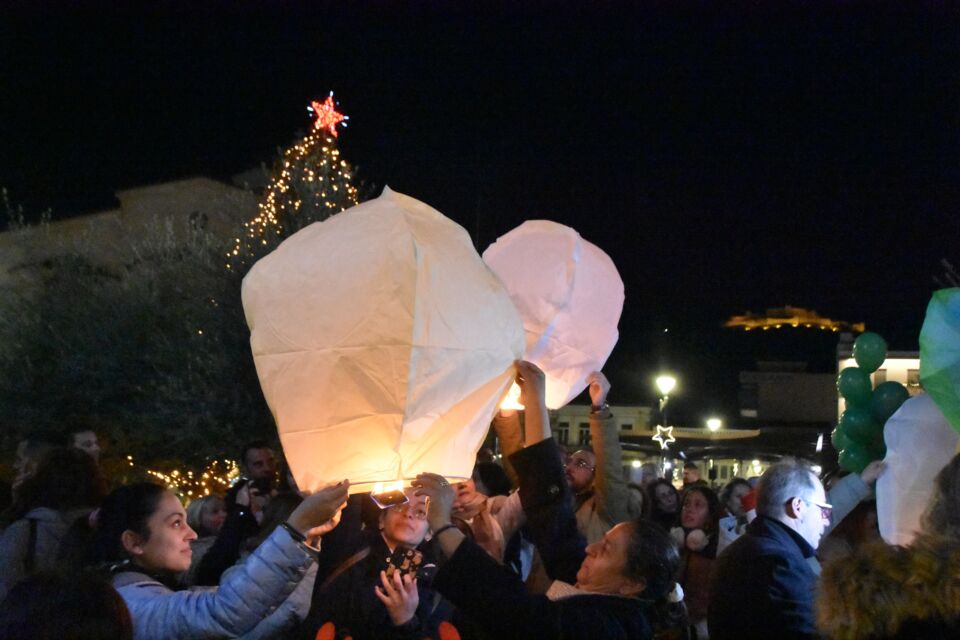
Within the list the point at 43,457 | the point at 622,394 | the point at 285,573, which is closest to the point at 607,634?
the point at 285,573

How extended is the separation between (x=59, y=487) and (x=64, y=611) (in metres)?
2.38

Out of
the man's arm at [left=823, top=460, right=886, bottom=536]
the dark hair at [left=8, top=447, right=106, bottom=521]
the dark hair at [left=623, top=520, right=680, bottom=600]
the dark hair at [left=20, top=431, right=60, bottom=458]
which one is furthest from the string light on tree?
the dark hair at [left=623, top=520, right=680, bottom=600]

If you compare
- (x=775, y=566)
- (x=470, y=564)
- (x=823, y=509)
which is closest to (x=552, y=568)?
(x=470, y=564)

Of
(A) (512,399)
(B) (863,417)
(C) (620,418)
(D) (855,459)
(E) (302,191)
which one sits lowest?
(C) (620,418)

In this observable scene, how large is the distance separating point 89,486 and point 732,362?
130 feet

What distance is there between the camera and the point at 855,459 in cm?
685

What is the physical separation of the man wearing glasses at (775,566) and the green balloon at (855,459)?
2.58m

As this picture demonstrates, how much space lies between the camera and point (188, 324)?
65.2ft

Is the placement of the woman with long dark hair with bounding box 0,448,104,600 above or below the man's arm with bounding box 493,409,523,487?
below

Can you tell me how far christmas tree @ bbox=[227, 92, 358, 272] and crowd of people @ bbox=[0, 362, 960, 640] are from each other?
48.6 feet

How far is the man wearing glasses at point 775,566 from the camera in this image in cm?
395

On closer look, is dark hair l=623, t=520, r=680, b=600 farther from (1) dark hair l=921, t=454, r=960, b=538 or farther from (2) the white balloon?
(2) the white balloon

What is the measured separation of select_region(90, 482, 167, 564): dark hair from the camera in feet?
11.3

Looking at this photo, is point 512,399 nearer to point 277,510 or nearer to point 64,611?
point 277,510
